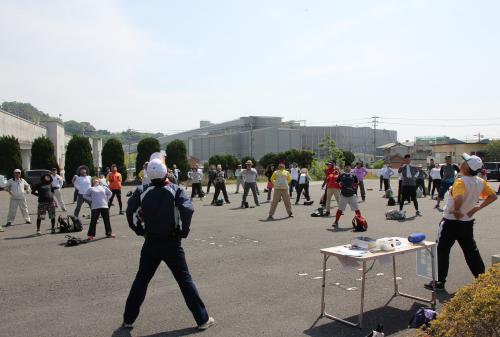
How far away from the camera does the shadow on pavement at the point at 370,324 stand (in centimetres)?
486

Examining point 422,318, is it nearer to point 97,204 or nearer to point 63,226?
point 97,204

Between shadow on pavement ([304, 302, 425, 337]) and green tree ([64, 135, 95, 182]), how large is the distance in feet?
137

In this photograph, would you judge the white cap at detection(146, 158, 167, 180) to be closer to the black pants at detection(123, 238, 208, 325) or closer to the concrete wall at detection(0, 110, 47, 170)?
the black pants at detection(123, 238, 208, 325)

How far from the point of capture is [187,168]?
49.0m

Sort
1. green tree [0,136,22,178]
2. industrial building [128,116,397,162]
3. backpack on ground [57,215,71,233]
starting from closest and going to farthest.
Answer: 1. backpack on ground [57,215,71,233]
2. green tree [0,136,22,178]
3. industrial building [128,116,397,162]

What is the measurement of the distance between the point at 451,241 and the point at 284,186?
9.20 metres

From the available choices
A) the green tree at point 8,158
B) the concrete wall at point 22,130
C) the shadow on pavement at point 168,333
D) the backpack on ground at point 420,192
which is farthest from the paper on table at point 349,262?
the concrete wall at point 22,130

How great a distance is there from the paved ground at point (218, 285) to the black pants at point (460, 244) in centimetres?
47

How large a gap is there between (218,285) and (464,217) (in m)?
3.65

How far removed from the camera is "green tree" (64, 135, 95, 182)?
43.7 metres

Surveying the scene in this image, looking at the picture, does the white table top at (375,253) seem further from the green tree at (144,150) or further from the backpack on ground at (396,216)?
the green tree at (144,150)

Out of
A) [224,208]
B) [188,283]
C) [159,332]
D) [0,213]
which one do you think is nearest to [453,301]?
[188,283]

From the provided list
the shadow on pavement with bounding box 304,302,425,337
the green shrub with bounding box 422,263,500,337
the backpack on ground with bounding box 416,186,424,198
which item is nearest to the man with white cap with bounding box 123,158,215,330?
the shadow on pavement with bounding box 304,302,425,337

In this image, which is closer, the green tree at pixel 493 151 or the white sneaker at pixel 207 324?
the white sneaker at pixel 207 324
